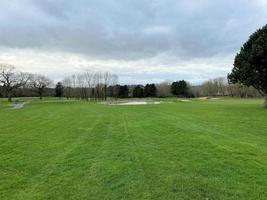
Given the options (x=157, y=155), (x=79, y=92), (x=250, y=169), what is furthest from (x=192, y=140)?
(x=79, y=92)

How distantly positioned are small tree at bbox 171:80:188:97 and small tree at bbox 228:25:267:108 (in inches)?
2419

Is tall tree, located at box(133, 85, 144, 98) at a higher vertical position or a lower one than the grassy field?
higher

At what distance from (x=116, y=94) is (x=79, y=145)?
7536 cm

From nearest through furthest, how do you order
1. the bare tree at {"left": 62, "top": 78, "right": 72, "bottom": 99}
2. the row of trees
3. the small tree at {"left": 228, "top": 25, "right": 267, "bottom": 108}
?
the small tree at {"left": 228, "top": 25, "right": 267, "bottom": 108} < the row of trees < the bare tree at {"left": 62, "top": 78, "right": 72, "bottom": 99}

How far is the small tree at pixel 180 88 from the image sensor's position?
8475 centimetres

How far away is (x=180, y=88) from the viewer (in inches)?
3346

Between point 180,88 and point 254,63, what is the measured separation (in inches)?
2477

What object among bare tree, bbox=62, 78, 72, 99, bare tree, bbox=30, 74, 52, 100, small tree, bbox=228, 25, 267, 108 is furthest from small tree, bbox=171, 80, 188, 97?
small tree, bbox=228, 25, 267, 108

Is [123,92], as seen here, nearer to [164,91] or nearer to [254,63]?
[164,91]

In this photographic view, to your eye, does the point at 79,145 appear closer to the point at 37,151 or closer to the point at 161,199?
the point at 37,151

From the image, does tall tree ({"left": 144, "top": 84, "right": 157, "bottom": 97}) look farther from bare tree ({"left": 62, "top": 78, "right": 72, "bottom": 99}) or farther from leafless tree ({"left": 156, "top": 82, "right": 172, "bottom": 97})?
bare tree ({"left": 62, "top": 78, "right": 72, "bottom": 99})

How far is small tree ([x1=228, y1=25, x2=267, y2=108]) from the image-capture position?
21609mm

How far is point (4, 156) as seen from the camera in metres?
6.72

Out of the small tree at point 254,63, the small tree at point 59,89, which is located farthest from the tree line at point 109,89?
the small tree at point 254,63
